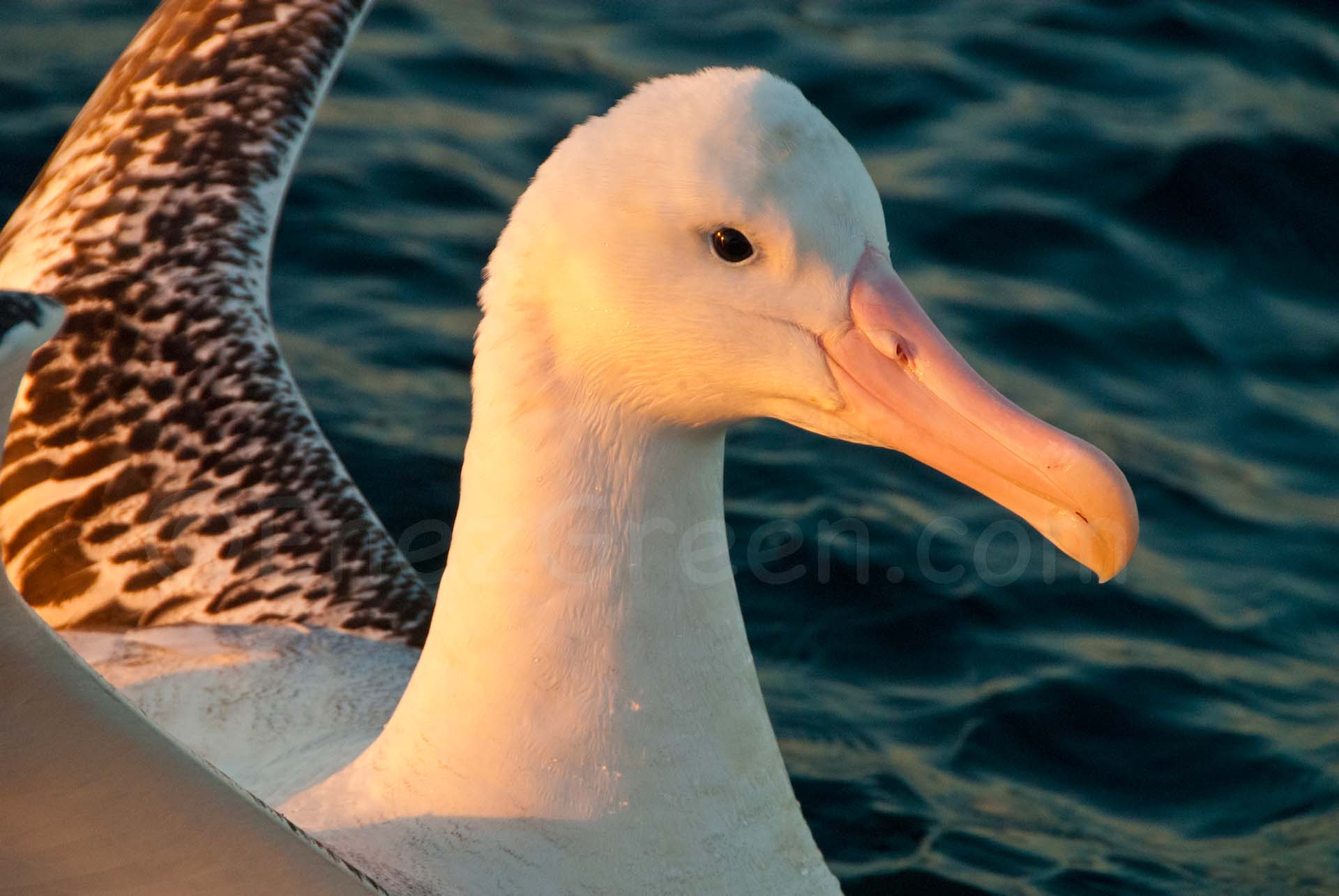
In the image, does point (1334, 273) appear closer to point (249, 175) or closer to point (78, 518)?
point (249, 175)

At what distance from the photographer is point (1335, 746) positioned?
562 centimetres

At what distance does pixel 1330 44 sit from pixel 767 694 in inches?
195

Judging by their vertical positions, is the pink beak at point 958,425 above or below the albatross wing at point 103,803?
above

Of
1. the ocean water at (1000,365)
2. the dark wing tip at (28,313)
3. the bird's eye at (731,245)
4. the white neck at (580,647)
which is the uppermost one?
the dark wing tip at (28,313)

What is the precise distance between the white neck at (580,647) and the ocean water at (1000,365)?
185 centimetres

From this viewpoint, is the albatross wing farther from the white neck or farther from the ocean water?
the ocean water

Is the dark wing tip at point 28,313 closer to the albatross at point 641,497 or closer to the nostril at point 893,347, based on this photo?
the albatross at point 641,497

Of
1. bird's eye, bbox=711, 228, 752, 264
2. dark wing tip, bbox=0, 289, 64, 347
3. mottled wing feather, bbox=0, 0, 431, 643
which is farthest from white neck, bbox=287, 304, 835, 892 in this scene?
mottled wing feather, bbox=0, 0, 431, 643

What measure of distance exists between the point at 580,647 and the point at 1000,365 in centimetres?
412

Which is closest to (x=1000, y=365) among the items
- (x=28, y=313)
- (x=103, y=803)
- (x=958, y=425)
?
(x=958, y=425)

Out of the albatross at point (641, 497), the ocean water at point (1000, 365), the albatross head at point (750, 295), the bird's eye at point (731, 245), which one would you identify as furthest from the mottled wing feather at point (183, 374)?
the bird's eye at point (731, 245)

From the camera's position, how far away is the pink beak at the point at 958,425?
9.85ft

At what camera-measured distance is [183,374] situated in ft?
16.5

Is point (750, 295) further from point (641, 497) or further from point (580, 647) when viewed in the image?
point (580, 647)
